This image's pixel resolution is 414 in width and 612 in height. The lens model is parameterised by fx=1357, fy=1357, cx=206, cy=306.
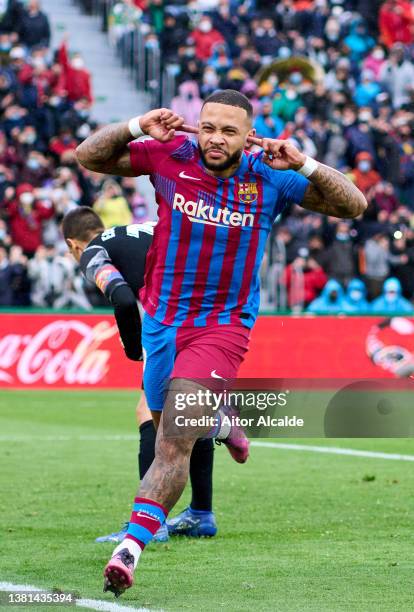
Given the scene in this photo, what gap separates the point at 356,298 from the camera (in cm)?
2262

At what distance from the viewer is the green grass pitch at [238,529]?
643 cm

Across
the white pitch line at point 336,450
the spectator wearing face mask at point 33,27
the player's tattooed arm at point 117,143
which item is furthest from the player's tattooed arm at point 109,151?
the spectator wearing face mask at point 33,27

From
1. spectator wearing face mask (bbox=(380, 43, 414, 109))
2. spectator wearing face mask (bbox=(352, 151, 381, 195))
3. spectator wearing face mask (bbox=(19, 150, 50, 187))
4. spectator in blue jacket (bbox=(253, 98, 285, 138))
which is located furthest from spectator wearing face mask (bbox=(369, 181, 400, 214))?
spectator wearing face mask (bbox=(19, 150, 50, 187))

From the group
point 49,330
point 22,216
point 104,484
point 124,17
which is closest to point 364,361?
point 49,330

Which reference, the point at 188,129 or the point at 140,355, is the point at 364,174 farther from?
the point at 188,129

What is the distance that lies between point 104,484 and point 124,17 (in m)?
20.8

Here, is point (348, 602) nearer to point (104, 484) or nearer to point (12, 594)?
point (12, 594)

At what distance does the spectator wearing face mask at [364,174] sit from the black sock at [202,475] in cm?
1725

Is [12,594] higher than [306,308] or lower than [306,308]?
higher

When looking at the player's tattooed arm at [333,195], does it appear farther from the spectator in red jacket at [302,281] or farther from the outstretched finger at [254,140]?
the spectator in red jacket at [302,281]

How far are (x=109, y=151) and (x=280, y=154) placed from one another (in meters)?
0.91

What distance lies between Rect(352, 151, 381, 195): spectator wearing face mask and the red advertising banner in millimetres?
5393

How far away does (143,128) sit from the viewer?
675 cm

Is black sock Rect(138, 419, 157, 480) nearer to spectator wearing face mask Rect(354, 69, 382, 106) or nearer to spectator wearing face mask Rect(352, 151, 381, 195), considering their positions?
spectator wearing face mask Rect(352, 151, 381, 195)
